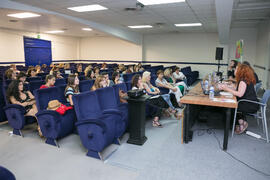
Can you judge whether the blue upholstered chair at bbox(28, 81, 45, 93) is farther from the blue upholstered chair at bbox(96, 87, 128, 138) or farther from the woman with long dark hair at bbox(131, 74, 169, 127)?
the woman with long dark hair at bbox(131, 74, 169, 127)

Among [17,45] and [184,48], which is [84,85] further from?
[184,48]

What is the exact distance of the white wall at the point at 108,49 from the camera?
1411 cm

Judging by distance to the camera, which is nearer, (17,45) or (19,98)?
(19,98)

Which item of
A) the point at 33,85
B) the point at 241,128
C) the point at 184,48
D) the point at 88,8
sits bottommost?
the point at 241,128

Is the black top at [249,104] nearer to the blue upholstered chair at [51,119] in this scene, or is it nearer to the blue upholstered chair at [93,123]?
the blue upholstered chair at [93,123]

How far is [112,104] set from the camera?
3.61 m

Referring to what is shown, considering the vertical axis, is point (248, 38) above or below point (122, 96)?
above

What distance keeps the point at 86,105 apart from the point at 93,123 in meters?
0.45

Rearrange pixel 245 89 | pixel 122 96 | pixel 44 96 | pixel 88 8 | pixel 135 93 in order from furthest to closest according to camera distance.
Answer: pixel 88 8 → pixel 122 96 → pixel 245 89 → pixel 44 96 → pixel 135 93

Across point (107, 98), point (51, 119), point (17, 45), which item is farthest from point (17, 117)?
point (17, 45)

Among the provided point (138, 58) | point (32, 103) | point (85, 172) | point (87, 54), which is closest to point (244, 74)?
point (85, 172)

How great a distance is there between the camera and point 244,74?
3.55 metres

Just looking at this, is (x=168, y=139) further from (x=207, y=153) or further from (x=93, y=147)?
(x=93, y=147)

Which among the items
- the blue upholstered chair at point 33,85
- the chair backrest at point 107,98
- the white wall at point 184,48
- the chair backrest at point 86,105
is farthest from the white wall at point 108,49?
the chair backrest at point 86,105
